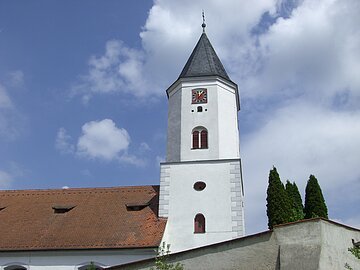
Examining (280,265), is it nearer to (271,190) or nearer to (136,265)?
(136,265)

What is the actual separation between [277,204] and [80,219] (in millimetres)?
10712

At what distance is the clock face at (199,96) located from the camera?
889 inches

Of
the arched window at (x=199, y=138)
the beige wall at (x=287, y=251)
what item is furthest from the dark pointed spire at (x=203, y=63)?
the beige wall at (x=287, y=251)

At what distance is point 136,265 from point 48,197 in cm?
1206

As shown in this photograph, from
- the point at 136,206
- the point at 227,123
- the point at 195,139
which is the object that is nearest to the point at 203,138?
the point at 195,139

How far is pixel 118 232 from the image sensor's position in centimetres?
1986

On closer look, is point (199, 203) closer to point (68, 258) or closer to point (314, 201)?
point (68, 258)

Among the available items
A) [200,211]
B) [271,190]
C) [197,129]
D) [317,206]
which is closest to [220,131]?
[197,129]

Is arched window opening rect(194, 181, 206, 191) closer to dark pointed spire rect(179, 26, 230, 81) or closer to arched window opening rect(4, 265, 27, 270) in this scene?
dark pointed spire rect(179, 26, 230, 81)

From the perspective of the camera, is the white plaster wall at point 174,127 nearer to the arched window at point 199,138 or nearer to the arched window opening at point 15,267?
the arched window at point 199,138

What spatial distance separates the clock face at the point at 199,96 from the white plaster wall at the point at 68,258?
763 centimetres

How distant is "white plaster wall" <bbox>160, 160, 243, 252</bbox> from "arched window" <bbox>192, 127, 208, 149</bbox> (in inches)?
35.4

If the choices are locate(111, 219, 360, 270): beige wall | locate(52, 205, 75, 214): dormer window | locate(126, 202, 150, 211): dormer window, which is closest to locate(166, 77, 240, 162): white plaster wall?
locate(126, 202, 150, 211): dormer window

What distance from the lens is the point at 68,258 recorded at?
62.7 feet
